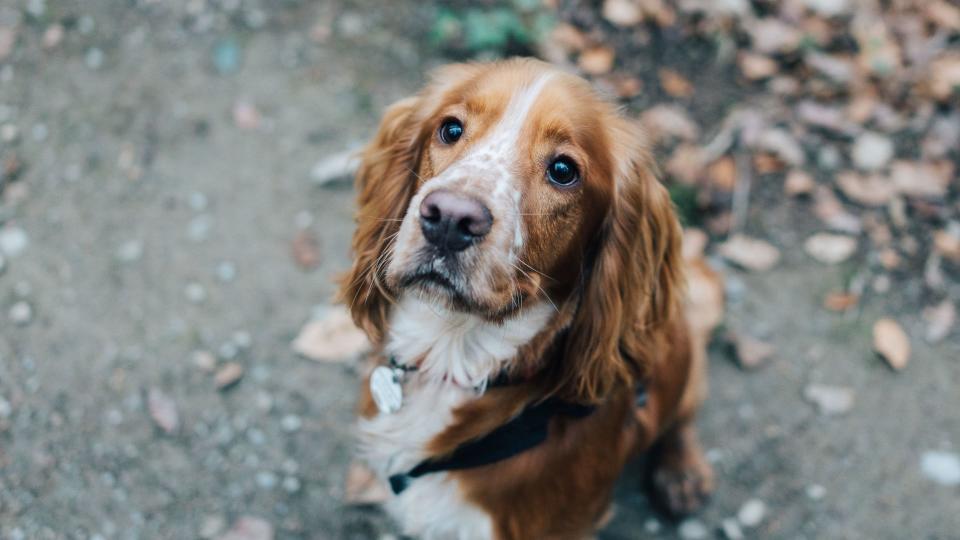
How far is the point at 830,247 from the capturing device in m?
4.31

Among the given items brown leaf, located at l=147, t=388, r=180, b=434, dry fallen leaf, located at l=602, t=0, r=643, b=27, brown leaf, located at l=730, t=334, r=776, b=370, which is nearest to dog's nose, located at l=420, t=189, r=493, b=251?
brown leaf, located at l=147, t=388, r=180, b=434

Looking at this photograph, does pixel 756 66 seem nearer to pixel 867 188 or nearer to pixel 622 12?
pixel 622 12

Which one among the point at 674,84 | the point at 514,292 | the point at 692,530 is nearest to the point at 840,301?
the point at 692,530

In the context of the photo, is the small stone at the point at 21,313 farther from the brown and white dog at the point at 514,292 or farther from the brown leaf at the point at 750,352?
the brown leaf at the point at 750,352

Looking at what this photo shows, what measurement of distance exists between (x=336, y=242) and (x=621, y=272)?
6.79 ft

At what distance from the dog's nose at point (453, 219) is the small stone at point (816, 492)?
240 cm

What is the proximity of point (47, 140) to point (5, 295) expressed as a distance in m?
1.00

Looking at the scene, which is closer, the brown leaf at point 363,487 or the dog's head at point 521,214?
the dog's head at point 521,214

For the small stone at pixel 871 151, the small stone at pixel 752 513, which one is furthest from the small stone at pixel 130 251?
the small stone at pixel 871 151

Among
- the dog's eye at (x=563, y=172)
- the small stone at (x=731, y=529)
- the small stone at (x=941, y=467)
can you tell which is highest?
the dog's eye at (x=563, y=172)

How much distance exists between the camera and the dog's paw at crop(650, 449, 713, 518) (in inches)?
136

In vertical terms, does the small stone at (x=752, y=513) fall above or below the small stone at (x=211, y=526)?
below

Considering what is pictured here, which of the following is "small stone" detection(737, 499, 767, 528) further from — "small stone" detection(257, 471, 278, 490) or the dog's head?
"small stone" detection(257, 471, 278, 490)

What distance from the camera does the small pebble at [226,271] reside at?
399 cm
